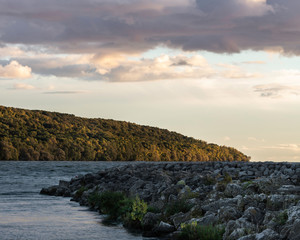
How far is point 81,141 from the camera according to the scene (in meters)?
167

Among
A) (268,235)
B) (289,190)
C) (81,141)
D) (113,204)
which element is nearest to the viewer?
(268,235)

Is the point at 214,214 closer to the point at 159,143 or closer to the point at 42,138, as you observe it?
the point at 42,138

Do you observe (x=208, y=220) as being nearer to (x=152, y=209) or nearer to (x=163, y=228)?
(x=163, y=228)

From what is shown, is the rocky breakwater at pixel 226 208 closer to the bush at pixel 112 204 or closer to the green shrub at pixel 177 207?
the green shrub at pixel 177 207

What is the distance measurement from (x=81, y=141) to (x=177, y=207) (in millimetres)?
149753

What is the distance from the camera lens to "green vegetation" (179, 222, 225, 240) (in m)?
15.4

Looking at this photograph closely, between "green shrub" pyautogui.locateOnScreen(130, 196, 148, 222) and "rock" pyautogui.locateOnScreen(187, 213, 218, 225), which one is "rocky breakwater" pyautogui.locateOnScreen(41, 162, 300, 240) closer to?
"rock" pyautogui.locateOnScreen(187, 213, 218, 225)

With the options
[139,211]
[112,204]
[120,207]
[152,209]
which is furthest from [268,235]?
[112,204]

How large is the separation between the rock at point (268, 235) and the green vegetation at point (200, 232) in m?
1.74

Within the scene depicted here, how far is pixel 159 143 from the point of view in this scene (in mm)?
187125

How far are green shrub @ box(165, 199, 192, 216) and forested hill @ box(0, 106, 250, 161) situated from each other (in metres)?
128

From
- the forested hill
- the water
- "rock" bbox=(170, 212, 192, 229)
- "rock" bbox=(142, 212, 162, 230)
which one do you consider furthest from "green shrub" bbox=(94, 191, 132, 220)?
the forested hill

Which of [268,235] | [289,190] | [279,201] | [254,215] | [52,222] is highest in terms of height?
[289,190]

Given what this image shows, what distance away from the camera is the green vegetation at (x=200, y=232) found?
50.6ft
